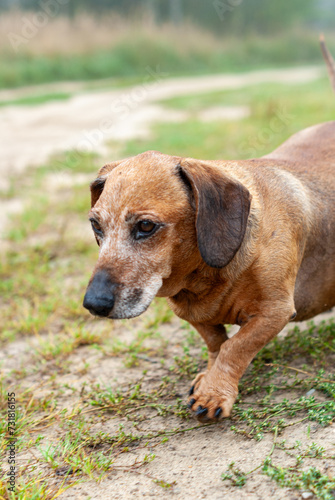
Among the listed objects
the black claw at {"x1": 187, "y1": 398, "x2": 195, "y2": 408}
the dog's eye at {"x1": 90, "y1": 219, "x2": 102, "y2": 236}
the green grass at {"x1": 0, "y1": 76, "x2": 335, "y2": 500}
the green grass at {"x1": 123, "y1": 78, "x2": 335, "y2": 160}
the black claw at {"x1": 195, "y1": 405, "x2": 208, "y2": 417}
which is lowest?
the green grass at {"x1": 123, "y1": 78, "x2": 335, "y2": 160}

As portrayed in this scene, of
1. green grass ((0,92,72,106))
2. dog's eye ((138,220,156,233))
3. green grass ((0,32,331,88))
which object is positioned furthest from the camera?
green grass ((0,32,331,88))

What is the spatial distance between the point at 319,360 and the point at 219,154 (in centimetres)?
594

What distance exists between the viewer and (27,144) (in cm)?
1069

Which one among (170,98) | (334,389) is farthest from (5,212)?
(170,98)

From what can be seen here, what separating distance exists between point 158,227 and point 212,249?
27 centimetres

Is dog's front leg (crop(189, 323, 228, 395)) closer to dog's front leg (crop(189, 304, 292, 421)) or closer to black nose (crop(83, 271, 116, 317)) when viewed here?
dog's front leg (crop(189, 304, 292, 421))

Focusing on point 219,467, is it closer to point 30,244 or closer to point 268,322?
point 268,322

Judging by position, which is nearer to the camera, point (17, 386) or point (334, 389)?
point (334, 389)

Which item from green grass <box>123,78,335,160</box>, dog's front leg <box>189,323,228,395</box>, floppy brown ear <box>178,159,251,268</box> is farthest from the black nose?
green grass <box>123,78,335,160</box>

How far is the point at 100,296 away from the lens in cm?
240

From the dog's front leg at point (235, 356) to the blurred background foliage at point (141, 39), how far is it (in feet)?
32.0

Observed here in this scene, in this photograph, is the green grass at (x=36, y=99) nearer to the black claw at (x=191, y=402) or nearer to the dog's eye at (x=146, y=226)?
the dog's eye at (x=146, y=226)

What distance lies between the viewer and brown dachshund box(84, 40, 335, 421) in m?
2.54

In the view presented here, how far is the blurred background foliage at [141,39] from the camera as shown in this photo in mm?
20250
